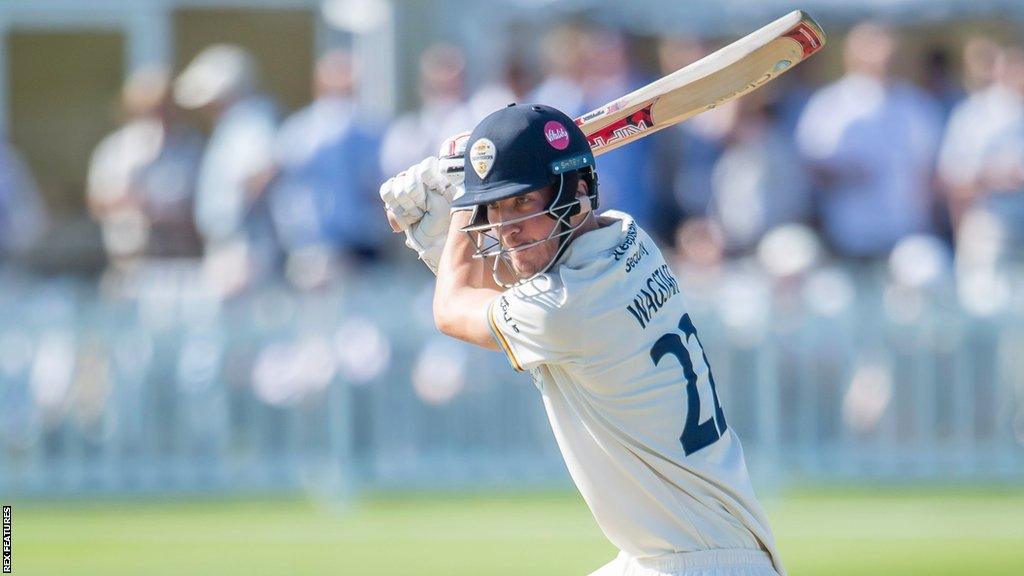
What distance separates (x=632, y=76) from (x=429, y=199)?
21.6 ft

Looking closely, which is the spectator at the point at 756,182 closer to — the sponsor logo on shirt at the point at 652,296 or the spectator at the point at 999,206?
the spectator at the point at 999,206

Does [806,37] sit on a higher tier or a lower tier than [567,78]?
lower

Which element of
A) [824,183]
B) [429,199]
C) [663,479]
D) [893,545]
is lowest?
[893,545]

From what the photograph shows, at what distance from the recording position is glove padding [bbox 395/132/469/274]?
456 centimetres

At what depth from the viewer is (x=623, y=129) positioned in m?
4.78

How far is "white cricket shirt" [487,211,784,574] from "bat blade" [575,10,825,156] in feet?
1.97

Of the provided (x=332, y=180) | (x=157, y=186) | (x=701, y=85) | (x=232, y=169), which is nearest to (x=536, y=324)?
(x=701, y=85)

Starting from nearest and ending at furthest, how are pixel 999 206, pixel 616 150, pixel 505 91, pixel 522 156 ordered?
pixel 522 156, pixel 999 206, pixel 616 150, pixel 505 91

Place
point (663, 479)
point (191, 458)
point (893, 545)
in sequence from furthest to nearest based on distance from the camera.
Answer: point (191, 458), point (893, 545), point (663, 479)

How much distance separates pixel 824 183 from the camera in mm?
10617

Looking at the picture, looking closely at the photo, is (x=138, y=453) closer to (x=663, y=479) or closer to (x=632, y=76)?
(x=632, y=76)

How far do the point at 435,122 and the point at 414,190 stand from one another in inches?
257

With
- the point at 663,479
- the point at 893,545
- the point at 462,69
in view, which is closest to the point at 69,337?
the point at 462,69

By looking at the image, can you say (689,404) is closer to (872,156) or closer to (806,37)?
(806,37)
